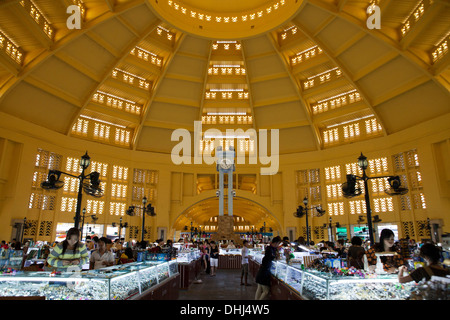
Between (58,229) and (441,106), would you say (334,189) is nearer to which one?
(441,106)

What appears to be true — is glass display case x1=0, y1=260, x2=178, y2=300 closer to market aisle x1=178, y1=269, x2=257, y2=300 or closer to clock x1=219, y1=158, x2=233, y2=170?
market aisle x1=178, y1=269, x2=257, y2=300

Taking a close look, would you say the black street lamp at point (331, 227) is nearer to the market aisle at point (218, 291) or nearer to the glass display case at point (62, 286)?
the market aisle at point (218, 291)

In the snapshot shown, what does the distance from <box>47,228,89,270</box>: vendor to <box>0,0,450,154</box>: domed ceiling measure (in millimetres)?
18828

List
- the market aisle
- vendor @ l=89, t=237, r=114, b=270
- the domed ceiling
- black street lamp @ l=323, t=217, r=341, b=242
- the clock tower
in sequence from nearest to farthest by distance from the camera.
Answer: vendor @ l=89, t=237, r=114, b=270 < the market aisle < the domed ceiling < the clock tower < black street lamp @ l=323, t=217, r=341, b=242

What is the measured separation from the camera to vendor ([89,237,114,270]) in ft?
22.6

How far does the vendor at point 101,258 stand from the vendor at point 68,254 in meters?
1.45

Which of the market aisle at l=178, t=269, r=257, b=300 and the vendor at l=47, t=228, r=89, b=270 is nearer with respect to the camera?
the vendor at l=47, t=228, r=89, b=270

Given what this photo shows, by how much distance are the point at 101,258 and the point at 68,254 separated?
1.68m

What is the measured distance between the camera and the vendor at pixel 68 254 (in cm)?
531

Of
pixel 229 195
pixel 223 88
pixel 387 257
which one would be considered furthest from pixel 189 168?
pixel 387 257

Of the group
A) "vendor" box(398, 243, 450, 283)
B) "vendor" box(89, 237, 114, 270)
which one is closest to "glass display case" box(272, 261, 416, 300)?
"vendor" box(398, 243, 450, 283)

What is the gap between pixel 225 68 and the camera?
32281 mm

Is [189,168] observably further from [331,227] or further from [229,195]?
[331,227]
